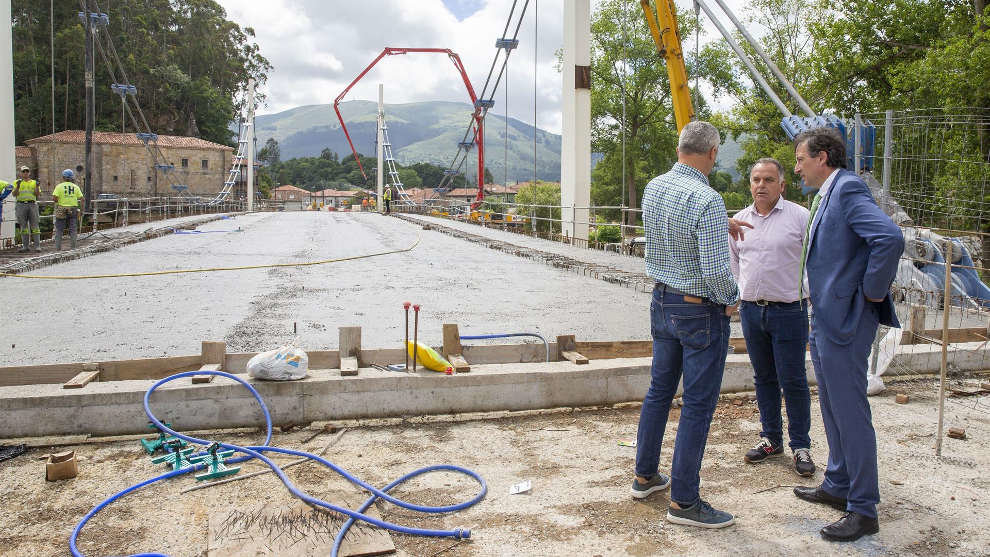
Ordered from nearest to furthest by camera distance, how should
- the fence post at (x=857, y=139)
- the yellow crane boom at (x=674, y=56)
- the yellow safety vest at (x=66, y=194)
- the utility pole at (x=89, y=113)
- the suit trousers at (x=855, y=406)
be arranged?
the suit trousers at (x=855, y=406), the fence post at (x=857, y=139), the yellow safety vest at (x=66, y=194), the yellow crane boom at (x=674, y=56), the utility pole at (x=89, y=113)

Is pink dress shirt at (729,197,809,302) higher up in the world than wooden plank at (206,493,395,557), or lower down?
higher up

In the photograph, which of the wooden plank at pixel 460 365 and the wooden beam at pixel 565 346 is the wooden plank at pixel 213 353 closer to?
the wooden plank at pixel 460 365

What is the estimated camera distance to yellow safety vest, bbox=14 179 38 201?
1401 cm

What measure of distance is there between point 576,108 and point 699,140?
21.0 metres

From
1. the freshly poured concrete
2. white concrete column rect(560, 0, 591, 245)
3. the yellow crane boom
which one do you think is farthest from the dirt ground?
white concrete column rect(560, 0, 591, 245)

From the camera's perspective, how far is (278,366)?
14.2 ft

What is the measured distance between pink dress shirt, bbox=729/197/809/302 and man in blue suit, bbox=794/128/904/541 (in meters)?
0.57

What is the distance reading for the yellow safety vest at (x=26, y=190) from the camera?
14.0 metres

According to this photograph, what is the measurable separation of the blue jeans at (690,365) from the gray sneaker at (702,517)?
0.03 meters

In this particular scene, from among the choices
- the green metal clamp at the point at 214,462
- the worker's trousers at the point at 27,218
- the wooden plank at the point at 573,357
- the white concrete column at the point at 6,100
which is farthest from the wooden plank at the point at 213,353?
the white concrete column at the point at 6,100

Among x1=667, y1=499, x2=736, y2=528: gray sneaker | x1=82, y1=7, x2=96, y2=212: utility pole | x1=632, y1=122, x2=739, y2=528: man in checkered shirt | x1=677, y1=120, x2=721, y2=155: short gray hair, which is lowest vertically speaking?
x1=667, y1=499, x2=736, y2=528: gray sneaker

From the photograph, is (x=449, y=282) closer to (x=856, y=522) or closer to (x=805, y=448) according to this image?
(x=805, y=448)

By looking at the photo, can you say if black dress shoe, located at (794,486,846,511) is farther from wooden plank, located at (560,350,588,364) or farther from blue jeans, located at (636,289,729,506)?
wooden plank, located at (560,350,588,364)

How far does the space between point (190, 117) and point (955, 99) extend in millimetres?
76352
